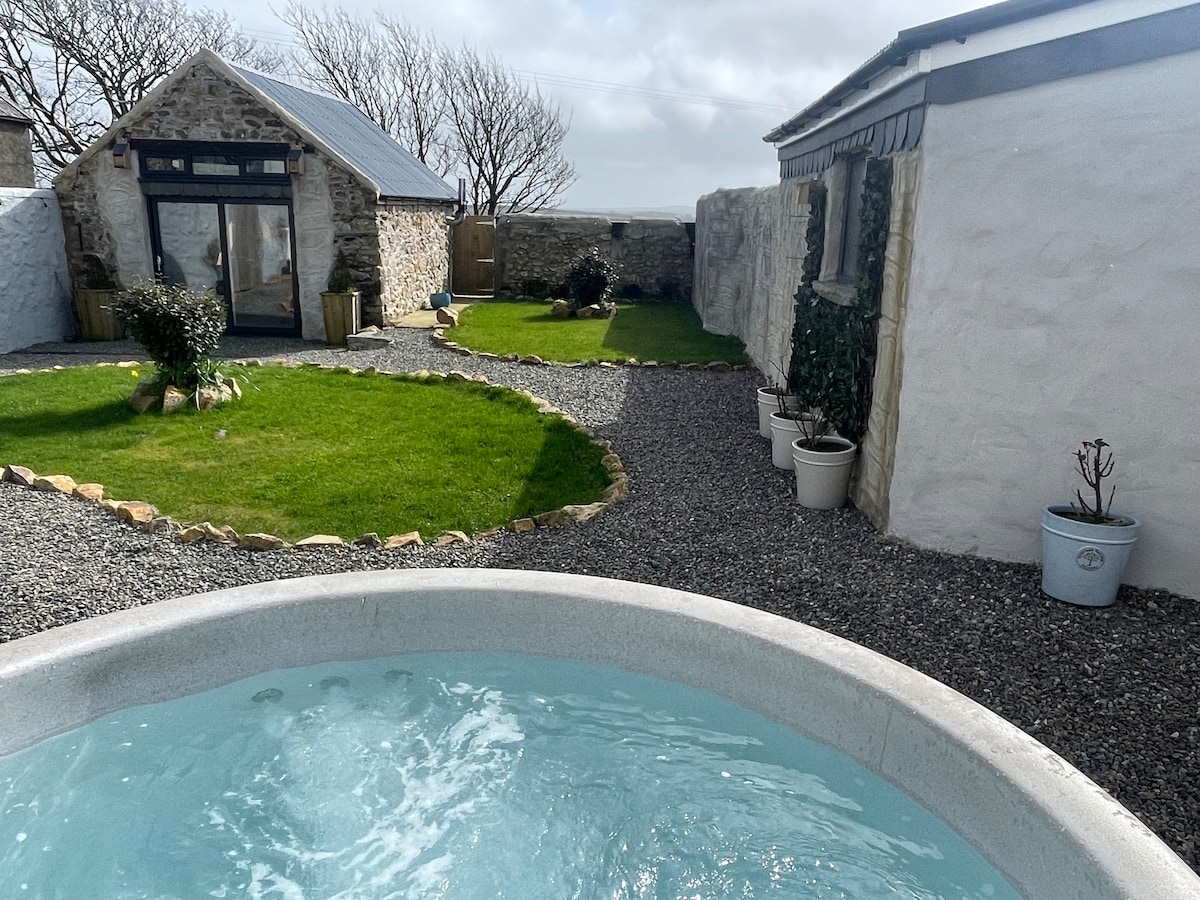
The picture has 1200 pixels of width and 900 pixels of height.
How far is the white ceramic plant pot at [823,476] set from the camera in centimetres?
582

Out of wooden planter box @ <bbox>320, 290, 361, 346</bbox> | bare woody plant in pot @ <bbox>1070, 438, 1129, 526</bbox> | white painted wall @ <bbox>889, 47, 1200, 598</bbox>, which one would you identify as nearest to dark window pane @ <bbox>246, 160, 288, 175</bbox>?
wooden planter box @ <bbox>320, 290, 361, 346</bbox>

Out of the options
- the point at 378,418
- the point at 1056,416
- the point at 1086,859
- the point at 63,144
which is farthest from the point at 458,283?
the point at 1086,859

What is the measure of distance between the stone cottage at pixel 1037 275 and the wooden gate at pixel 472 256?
50.9ft

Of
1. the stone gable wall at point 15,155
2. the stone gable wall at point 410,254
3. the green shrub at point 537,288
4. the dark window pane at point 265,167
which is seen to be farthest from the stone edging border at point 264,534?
the green shrub at point 537,288

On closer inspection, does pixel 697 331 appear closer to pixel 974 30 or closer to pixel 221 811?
pixel 974 30

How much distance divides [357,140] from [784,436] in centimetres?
1201

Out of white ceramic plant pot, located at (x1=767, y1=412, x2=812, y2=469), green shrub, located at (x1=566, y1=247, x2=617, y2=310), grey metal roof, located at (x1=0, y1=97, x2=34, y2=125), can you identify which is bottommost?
white ceramic plant pot, located at (x1=767, y1=412, x2=812, y2=469)

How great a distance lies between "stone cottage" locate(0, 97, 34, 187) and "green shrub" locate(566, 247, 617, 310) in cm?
1090

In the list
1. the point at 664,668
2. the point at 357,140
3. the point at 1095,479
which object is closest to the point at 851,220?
the point at 1095,479

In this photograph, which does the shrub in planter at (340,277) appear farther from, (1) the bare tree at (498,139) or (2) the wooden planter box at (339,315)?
(1) the bare tree at (498,139)

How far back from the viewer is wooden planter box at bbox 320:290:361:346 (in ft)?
42.9

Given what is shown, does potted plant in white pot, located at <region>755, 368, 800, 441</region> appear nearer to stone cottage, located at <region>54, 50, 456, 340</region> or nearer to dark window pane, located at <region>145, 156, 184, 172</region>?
stone cottage, located at <region>54, 50, 456, 340</region>

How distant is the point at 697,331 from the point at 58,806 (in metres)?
12.5

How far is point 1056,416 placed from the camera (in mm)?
4750
